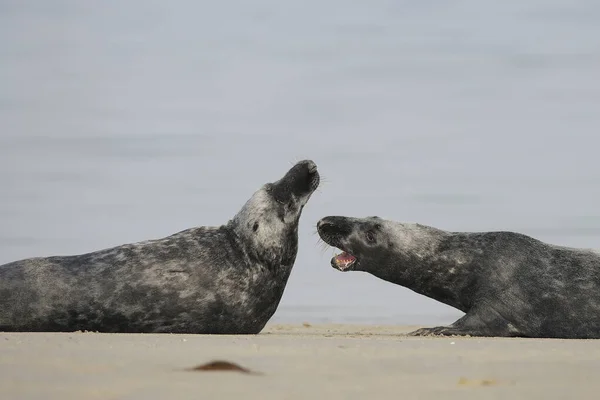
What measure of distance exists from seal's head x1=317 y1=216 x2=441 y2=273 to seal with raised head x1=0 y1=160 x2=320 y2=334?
1283 mm

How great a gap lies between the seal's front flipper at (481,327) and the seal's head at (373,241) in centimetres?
143

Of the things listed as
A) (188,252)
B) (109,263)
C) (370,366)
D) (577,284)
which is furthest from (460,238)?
(370,366)

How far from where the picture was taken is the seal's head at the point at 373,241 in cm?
1263

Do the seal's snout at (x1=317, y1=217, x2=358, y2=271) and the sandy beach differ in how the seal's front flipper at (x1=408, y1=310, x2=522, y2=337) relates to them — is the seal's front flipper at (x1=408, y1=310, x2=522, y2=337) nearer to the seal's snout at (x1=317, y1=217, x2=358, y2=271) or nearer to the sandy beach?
the seal's snout at (x1=317, y1=217, x2=358, y2=271)

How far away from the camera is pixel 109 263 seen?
1107 centimetres

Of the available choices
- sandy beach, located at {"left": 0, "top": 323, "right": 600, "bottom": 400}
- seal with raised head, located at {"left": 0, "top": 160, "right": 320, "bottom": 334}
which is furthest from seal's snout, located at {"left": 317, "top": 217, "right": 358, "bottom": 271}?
sandy beach, located at {"left": 0, "top": 323, "right": 600, "bottom": 400}

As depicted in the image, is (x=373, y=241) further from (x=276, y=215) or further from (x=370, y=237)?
(x=276, y=215)

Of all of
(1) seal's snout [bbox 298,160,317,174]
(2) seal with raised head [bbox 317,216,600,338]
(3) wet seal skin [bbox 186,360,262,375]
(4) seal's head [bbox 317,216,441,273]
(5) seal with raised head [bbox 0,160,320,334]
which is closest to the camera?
(3) wet seal skin [bbox 186,360,262,375]

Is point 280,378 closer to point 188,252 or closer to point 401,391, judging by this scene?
point 401,391

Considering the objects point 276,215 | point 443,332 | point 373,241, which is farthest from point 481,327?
point 276,215

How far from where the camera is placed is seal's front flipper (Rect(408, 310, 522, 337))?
1115 centimetres

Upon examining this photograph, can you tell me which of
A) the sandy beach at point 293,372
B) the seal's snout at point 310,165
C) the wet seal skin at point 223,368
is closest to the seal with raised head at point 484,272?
the seal's snout at point 310,165

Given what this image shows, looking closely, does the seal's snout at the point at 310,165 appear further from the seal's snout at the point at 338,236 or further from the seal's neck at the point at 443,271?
the seal's neck at the point at 443,271

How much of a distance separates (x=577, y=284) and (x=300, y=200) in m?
3.30
